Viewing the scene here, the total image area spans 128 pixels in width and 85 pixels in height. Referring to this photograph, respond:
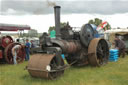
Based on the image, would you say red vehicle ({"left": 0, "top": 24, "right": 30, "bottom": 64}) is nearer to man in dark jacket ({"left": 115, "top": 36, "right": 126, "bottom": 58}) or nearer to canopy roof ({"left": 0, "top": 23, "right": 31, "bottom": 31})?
canopy roof ({"left": 0, "top": 23, "right": 31, "bottom": 31})

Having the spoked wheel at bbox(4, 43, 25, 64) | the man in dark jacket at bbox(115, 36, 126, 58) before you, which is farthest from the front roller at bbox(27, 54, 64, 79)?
the man in dark jacket at bbox(115, 36, 126, 58)

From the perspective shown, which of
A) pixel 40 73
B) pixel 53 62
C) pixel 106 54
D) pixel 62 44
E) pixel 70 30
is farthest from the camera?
pixel 106 54

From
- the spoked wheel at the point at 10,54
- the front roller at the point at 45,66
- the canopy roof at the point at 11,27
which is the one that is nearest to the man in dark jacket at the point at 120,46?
the spoked wheel at the point at 10,54

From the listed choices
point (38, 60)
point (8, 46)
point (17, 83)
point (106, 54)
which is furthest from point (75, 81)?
point (8, 46)

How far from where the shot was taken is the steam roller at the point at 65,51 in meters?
4.60

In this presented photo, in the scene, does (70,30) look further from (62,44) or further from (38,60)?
(38,60)

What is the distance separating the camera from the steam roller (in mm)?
4602

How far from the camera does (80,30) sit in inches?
252

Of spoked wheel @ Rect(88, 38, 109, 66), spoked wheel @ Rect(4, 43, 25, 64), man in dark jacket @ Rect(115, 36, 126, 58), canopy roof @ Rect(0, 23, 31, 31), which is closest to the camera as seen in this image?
spoked wheel @ Rect(88, 38, 109, 66)

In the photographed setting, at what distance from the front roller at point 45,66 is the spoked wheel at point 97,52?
177cm

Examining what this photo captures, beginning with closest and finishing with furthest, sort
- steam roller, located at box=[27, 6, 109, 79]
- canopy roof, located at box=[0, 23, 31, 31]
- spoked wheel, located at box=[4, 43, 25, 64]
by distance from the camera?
steam roller, located at box=[27, 6, 109, 79] < spoked wheel, located at box=[4, 43, 25, 64] < canopy roof, located at box=[0, 23, 31, 31]

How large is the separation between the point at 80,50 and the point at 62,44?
1.51 m

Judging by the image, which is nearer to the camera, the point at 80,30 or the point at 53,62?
the point at 53,62

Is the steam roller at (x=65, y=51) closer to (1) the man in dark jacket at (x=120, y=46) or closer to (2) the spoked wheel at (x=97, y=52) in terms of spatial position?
(2) the spoked wheel at (x=97, y=52)
